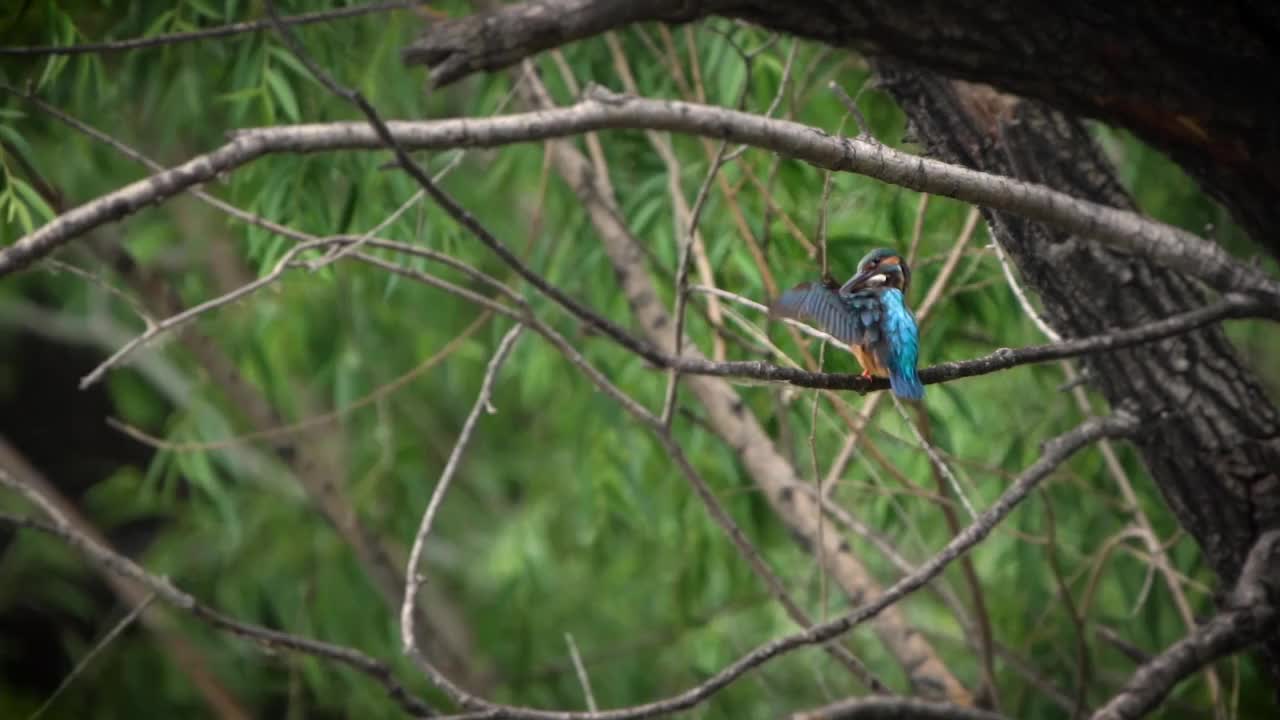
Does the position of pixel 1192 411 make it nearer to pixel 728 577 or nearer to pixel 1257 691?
pixel 1257 691

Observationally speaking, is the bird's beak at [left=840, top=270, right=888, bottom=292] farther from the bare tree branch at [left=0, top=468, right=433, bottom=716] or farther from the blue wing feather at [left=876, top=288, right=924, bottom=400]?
the bare tree branch at [left=0, top=468, right=433, bottom=716]

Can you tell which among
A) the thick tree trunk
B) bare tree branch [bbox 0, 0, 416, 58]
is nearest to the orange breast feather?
the thick tree trunk

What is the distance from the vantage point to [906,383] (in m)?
2.45

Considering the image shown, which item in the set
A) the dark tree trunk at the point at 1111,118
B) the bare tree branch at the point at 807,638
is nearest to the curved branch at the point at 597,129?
the dark tree trunk at the point at 1111,118

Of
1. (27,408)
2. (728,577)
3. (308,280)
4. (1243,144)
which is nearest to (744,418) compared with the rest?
(728,577)

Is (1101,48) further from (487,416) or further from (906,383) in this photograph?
(487,416)

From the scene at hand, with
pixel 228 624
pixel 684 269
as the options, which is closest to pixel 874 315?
pixel 684 269

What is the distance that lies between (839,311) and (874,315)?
3.1 inches

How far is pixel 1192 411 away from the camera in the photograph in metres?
3.06

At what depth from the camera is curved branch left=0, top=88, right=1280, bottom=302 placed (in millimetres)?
1993

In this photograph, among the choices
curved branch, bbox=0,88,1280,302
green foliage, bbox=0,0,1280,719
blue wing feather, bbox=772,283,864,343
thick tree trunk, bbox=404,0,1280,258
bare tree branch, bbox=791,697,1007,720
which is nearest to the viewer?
curved branch, bbox=0,88,1280,302

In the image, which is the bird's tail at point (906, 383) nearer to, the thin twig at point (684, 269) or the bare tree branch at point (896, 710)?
the thin twig at point (684, 269)

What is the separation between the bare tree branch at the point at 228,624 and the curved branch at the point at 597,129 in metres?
0.83

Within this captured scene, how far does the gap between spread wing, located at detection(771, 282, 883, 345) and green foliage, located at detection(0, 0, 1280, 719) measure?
48cm
